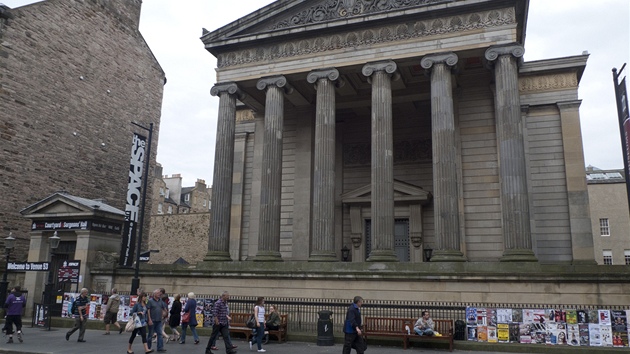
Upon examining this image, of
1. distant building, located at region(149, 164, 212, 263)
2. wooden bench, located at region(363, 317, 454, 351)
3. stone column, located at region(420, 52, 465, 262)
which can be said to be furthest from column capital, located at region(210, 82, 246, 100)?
distant building, located at region(149, 164, 212, 263)

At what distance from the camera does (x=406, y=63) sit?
2180 centimetres

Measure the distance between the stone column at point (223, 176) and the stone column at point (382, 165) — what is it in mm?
6784

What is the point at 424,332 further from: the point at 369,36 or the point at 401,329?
the point at 369,36

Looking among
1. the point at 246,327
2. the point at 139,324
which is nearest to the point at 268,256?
the point at 246,327

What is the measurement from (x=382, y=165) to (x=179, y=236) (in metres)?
32.2

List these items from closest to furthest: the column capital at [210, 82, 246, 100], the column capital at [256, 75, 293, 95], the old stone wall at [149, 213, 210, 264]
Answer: the column capital at [256, 75, 293, 95] → the column capital at [210, 82, 246, 100] → the old stone wall at [149, 213, 210, 264]

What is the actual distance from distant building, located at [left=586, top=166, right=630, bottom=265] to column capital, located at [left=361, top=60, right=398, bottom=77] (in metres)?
29.1

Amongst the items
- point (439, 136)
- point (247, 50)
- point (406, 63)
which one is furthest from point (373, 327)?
point (247, 50)

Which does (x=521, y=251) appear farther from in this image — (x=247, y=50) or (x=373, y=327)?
(x=247, y=50)

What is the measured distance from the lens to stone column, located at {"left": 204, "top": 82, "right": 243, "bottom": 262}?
74.0 feet

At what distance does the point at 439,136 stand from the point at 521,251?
529 cm

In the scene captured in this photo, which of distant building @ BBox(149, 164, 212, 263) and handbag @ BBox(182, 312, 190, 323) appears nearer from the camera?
handbag @ BBox(182, 312, 190, 323)

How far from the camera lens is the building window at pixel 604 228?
4197 centimetres

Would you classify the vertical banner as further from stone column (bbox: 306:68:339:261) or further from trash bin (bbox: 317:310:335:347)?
trash bin (bbox: 317:310:335:347)
